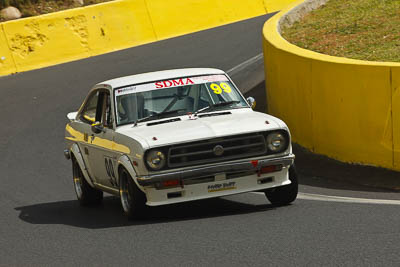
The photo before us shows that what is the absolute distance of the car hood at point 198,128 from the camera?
374 inches

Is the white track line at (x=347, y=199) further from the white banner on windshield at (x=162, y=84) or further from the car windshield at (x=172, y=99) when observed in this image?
the white banner on windshield at (x=162, y=84)

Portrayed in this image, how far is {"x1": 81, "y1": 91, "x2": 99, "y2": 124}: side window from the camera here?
11492 millimetres

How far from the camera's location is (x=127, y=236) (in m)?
9.05

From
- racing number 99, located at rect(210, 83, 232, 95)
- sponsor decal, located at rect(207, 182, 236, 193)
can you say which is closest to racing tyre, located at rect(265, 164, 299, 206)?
sponsor decal, located at rect(207, 182, 236, 193)

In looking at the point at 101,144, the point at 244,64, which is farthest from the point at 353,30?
the point at 101,144

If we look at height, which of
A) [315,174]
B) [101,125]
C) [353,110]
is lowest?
[315,174]

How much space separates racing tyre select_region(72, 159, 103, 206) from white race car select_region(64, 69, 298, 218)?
440 millimetres

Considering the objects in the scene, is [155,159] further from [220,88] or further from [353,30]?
[353,30]

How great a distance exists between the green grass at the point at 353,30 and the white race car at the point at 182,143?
4.19 metres

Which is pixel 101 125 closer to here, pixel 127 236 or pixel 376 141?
pixel 127 236

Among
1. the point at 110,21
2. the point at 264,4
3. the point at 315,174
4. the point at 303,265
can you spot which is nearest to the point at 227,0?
the point at 264,4

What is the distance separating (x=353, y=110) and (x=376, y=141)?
516mm

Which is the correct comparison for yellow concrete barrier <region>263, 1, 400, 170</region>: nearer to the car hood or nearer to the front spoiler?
the car hood

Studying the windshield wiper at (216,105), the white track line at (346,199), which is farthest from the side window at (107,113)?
the white track line at (346,199)
